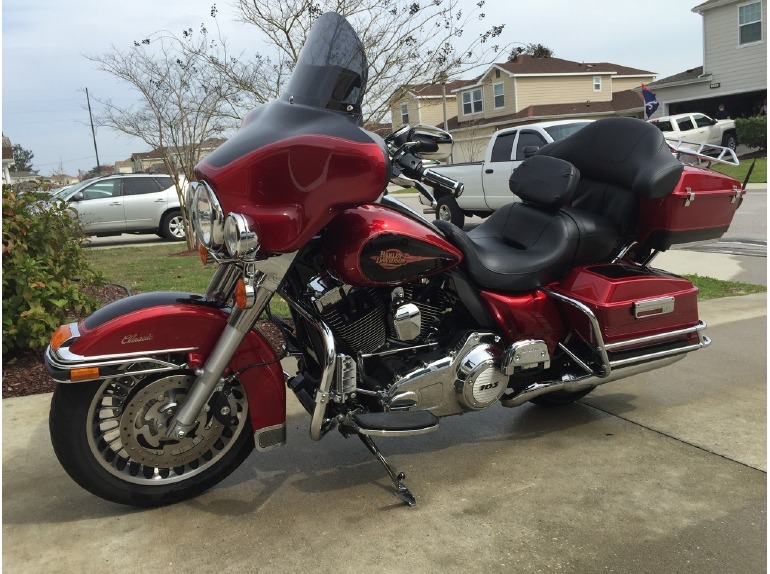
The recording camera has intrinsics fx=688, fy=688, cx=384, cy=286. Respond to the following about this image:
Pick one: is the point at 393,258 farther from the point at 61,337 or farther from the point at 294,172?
the point at 61,337

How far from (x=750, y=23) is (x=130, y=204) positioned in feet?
77.5

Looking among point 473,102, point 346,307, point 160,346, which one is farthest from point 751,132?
point 160,346

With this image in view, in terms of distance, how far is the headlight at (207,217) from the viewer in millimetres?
2656

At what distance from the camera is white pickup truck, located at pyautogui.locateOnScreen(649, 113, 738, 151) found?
21844 mm

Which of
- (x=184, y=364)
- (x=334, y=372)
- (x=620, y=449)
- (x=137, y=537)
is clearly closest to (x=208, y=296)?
(x=184, y=364)

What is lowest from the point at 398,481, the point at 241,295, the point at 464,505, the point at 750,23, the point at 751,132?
the point at 464,505

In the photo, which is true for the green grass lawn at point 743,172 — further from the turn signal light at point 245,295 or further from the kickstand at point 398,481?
the turn signal light at point 245,295

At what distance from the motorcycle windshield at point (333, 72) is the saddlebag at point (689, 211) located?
164cm

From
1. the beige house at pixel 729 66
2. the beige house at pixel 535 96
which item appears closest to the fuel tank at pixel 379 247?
the beige house at pixel 729 66

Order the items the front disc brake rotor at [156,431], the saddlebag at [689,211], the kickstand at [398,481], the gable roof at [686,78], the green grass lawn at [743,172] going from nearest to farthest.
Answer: the front disc brake rotor at [156,431], the kickstand at [398,481], the saddlebag at [689,211], the green grass lawn at [743,172], the gable roof at [686,78]

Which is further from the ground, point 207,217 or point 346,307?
point 207,217

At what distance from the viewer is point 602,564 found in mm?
2598

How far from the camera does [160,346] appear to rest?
9.40 feet

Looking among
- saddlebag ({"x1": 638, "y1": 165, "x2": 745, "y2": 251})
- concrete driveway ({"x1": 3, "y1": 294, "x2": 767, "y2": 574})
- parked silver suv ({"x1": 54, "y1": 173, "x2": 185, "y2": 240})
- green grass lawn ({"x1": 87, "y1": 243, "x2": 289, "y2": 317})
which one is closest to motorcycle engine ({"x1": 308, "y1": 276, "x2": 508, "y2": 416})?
concrete driveway ({"x1": 3, "y1": 294, "x2": 767, "y2": 574})
